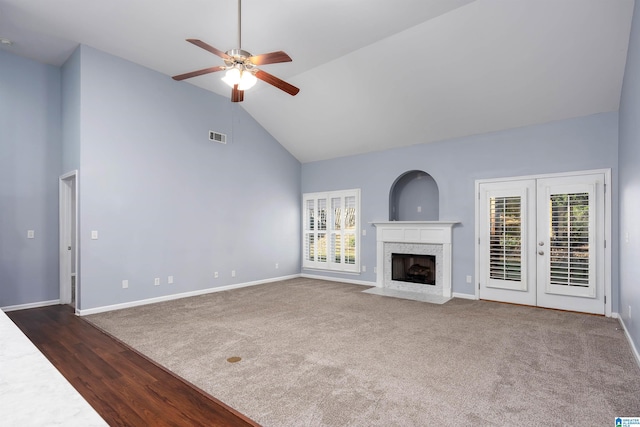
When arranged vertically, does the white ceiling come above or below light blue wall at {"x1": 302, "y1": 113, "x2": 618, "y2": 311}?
above

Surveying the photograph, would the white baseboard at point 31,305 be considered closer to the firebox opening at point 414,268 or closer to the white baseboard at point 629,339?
the firebox opening at point 414,268

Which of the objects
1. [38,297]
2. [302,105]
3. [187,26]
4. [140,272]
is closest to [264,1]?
[187,26]

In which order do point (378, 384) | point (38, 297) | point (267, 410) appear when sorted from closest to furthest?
1. point (267, 410)
2. point (378, 384)
3. point (38, 297)

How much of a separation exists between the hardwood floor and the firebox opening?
4804mm

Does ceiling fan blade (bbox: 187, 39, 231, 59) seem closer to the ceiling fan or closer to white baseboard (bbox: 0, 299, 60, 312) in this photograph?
the ceiling fan

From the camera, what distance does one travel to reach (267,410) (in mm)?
2404

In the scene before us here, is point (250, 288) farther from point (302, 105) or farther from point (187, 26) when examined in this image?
point (187, 26)

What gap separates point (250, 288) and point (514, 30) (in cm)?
583

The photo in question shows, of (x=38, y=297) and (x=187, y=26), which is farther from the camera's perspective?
(x=38, y=297)

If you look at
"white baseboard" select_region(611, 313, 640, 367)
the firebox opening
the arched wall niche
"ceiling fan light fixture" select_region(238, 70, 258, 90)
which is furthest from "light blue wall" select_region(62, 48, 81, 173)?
"white baseboard" select_region(611, 313, 640, 367)

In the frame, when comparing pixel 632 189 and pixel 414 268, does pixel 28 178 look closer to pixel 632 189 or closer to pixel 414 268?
pixel 414 268

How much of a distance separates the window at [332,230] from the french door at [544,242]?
8.51ft

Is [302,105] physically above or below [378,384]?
above

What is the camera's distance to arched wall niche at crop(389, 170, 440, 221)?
22.5ft
